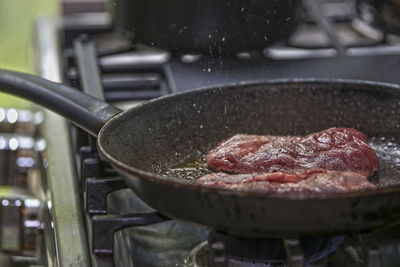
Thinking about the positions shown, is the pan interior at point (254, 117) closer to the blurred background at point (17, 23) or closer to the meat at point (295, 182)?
the meat at point (295, 182)

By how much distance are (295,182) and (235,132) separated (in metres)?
0.44

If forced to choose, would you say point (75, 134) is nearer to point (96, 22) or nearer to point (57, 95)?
point (57, 95)

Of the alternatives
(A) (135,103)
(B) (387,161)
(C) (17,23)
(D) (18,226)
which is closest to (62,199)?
(D) (18,226)

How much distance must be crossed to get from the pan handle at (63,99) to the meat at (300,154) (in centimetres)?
25

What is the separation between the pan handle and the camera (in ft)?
4.39

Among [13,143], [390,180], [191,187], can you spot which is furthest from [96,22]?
[191,187]

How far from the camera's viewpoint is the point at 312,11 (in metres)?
2.34

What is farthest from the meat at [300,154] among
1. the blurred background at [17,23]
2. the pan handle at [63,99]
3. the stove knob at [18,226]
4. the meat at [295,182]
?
the blurred background at [17,23]

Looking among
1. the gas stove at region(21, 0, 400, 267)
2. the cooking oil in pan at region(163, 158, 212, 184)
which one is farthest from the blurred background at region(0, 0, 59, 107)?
the cooking oil in pan at region(163, 158, 212, 184)

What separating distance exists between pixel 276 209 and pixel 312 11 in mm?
1506

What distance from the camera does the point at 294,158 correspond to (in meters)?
1.36

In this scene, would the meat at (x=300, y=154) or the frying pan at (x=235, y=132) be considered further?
the meat at (x=300, y=154)

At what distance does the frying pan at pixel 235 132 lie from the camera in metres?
0.96

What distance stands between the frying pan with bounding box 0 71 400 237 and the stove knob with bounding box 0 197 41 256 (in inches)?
11.1
